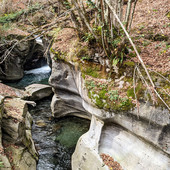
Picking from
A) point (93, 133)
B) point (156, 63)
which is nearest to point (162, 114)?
point (156, 63)

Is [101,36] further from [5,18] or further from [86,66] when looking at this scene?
[5,18]

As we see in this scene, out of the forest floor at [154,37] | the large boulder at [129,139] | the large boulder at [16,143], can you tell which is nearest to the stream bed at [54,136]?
the large boulder at [16,143]

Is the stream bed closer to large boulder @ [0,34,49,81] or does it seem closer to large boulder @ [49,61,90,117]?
large boulder @ [49,61,90,117]

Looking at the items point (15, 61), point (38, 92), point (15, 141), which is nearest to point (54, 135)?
point (15, 141)

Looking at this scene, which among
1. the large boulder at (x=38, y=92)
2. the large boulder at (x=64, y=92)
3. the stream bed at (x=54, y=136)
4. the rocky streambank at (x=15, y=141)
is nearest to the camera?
the rocky streambank at (x=15, y=141)

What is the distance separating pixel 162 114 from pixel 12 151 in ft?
20.5

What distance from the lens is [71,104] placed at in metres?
10.9

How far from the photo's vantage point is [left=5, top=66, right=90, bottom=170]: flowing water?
8016 mm

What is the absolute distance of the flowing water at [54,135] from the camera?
8.02 metres

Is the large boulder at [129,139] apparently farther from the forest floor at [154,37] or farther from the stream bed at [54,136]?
the forest floor at [154,37]

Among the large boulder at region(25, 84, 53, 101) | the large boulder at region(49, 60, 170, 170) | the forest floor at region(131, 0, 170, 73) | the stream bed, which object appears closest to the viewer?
the large boulder at region(49, 60, 170, 170)

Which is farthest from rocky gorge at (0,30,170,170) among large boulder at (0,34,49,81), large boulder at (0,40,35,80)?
large boulder at (0,40,35,80)

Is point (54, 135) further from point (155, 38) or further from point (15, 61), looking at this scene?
point (15, 61)

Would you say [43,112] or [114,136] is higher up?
[114,136]
